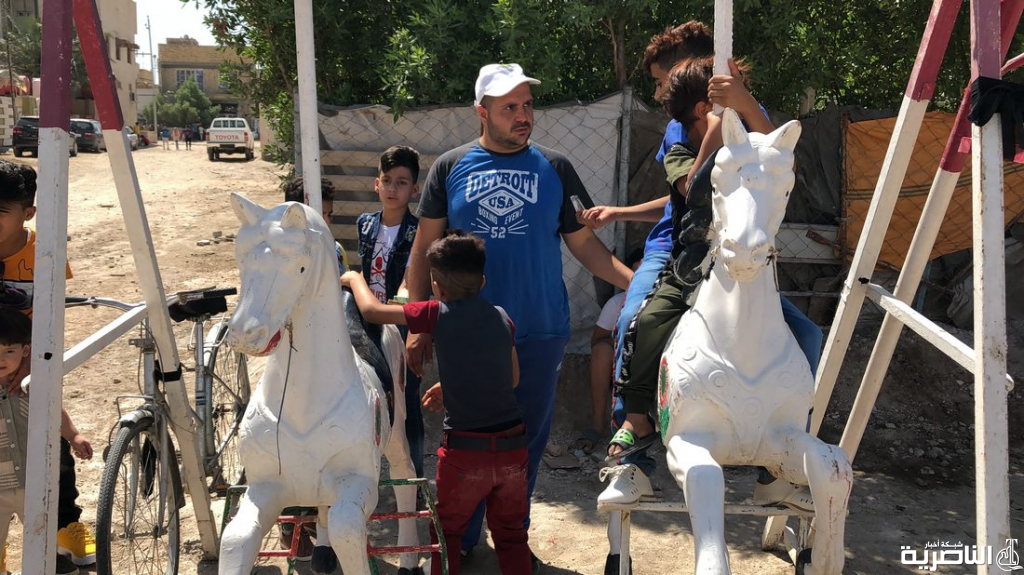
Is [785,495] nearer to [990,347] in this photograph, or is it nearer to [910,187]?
[990,347]

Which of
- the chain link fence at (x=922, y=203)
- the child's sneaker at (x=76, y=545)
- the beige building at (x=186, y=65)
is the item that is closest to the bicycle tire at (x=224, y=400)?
the child's sneaker at (x=76, y=545)

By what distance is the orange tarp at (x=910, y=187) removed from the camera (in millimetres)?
7355

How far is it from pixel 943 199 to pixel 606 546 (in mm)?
2503

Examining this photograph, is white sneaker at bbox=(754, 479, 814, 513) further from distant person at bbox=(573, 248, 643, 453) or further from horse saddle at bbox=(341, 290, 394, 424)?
distant person at bbox=(573, 248, 643, 453)

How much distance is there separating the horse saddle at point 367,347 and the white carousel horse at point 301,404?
46 centimetres

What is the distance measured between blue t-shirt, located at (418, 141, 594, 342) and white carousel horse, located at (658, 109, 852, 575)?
3.70 feet

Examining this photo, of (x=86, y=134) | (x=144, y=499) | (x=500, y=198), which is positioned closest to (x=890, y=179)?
(x=500, y=198)

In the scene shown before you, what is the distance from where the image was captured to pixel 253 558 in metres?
2.62

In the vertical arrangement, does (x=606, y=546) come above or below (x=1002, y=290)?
below

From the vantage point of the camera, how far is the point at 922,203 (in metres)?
7.42

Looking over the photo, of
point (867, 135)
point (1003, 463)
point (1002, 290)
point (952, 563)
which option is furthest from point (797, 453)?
point (867, 135)

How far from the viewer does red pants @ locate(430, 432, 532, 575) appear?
3.53 m

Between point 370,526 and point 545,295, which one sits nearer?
point 545,295

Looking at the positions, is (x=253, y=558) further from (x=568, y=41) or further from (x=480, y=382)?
(x=568, y=41)
